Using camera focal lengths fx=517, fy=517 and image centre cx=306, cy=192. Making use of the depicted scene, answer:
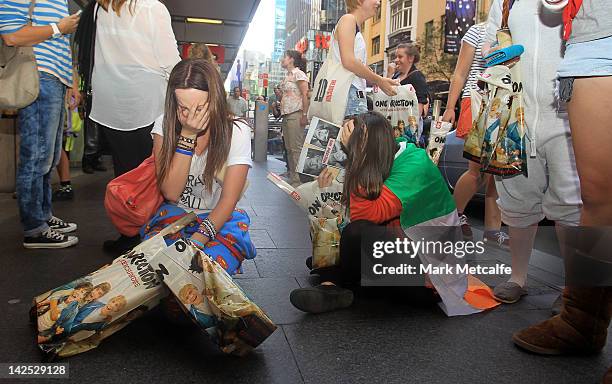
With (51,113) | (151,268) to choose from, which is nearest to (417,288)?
(151,268)

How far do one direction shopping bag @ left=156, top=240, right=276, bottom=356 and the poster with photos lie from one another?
5.18 ft

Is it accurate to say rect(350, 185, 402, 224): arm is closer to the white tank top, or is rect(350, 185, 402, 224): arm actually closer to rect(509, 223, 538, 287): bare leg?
rect(509, 223, 538, 287): bare leg

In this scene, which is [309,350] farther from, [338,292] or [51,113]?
[51,113]

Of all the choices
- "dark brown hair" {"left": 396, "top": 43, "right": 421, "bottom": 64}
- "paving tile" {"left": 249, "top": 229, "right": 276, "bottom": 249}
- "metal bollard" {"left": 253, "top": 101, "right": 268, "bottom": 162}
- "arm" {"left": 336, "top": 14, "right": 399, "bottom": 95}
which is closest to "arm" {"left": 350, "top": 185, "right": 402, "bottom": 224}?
"arm" {"left": 336, "top": 14, "right": 399, "bottom": 95}

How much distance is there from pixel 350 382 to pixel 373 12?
2.58 meters

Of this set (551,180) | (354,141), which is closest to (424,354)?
(551,180)

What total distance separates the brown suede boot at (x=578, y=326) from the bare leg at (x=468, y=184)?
67.9 inches

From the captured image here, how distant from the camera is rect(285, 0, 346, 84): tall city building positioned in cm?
4144

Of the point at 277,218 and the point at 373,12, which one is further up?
the point at 373,12

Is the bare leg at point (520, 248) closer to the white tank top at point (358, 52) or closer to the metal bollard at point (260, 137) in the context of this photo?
the white tank top at point (358, 52)

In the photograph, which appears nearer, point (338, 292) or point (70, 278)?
point (338, 292)

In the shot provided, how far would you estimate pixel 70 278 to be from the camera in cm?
275

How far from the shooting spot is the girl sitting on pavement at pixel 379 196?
2486 mm

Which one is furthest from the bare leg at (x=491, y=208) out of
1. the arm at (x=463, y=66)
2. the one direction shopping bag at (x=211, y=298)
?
the one direction shopping bag at (x=211, y=298)
